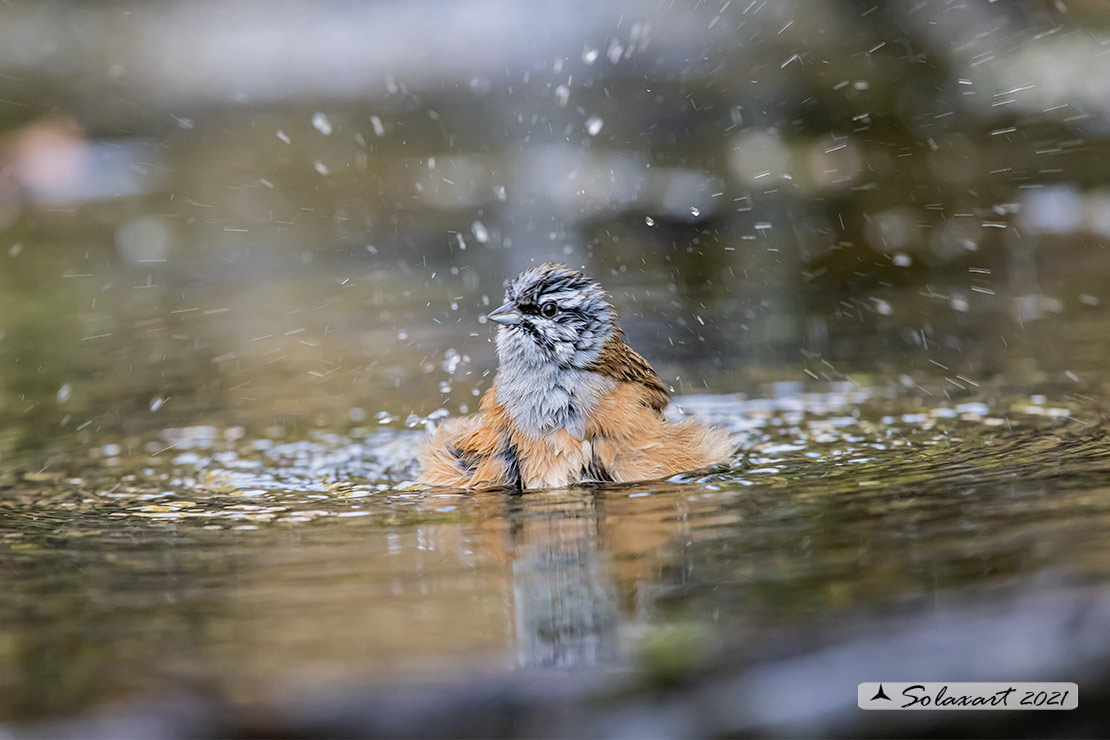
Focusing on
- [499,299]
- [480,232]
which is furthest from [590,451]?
[480,232]

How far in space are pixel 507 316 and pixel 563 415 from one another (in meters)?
0.59

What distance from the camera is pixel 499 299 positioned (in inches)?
332

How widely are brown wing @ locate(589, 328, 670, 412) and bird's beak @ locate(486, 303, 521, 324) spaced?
418mm

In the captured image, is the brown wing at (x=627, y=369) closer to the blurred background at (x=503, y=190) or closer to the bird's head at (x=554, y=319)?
the bird's head at (x=554, y=319)

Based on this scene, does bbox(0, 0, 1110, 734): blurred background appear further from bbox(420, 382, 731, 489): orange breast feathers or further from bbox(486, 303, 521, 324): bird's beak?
bbox(486, 303, 521, 324): bird's beak

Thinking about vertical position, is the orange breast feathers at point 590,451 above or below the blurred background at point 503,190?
below

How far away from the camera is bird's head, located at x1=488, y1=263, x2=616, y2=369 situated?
5.17m

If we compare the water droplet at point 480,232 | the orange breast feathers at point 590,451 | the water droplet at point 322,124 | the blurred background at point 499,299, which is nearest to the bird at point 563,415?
the orange breast feathers at point 590,451

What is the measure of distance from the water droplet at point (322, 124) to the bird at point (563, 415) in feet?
29.5

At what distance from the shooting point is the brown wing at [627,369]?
5.17m

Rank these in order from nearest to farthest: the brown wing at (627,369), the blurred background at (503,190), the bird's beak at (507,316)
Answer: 1. the brown wing at (627,369)
2. the bird's beak at (507,316)
3. the blurred background at (503,190)

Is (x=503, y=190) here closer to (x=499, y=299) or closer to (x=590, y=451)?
(x=499, y=299)

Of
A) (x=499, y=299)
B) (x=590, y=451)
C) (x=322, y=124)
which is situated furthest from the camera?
A: (x=322, y=124)

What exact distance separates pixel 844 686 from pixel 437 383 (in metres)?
4.71
